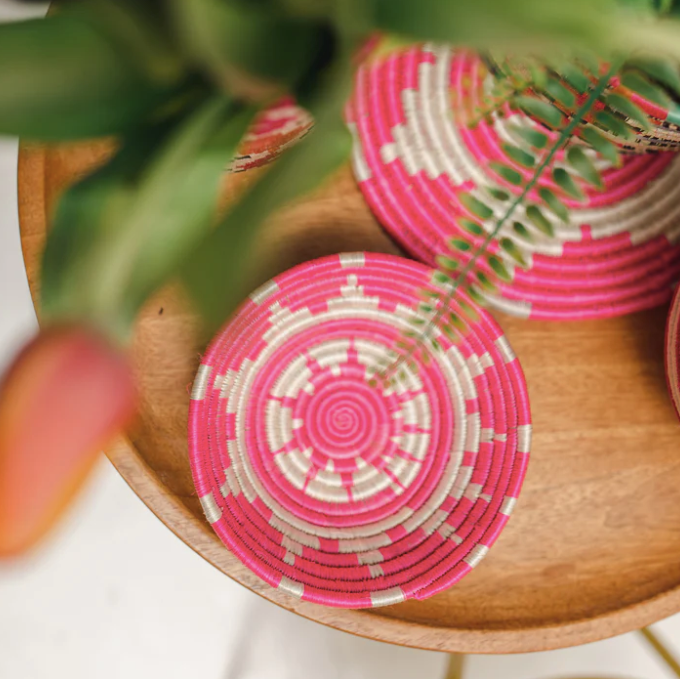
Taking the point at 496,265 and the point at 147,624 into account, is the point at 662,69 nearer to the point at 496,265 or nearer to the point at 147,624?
the point at 496,265

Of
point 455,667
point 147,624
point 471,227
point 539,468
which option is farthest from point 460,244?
point 147,624

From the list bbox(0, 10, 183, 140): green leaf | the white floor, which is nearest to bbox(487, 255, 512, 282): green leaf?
bbox(0, 10, 183, 140): green leaf

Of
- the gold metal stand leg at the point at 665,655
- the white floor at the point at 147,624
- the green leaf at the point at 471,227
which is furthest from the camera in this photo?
the white floor at the point at 147,624

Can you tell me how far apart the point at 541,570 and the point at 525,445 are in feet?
0.39

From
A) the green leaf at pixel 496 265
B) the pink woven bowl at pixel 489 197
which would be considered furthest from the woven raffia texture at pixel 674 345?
the green leaf at pixel 496 265

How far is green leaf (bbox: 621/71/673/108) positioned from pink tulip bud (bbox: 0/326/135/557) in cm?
25

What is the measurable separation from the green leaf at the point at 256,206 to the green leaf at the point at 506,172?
0.55ft

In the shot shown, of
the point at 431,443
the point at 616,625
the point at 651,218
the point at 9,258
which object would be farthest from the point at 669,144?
the point at 9,258

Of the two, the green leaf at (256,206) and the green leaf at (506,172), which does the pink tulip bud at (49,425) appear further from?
the green leaf at (506,172)

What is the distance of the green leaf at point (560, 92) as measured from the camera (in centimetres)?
30

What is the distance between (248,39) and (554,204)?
0.20 m

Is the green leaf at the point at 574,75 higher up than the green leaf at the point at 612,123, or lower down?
higher up

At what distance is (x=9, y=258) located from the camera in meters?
0.94

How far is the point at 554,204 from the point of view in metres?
0.33
